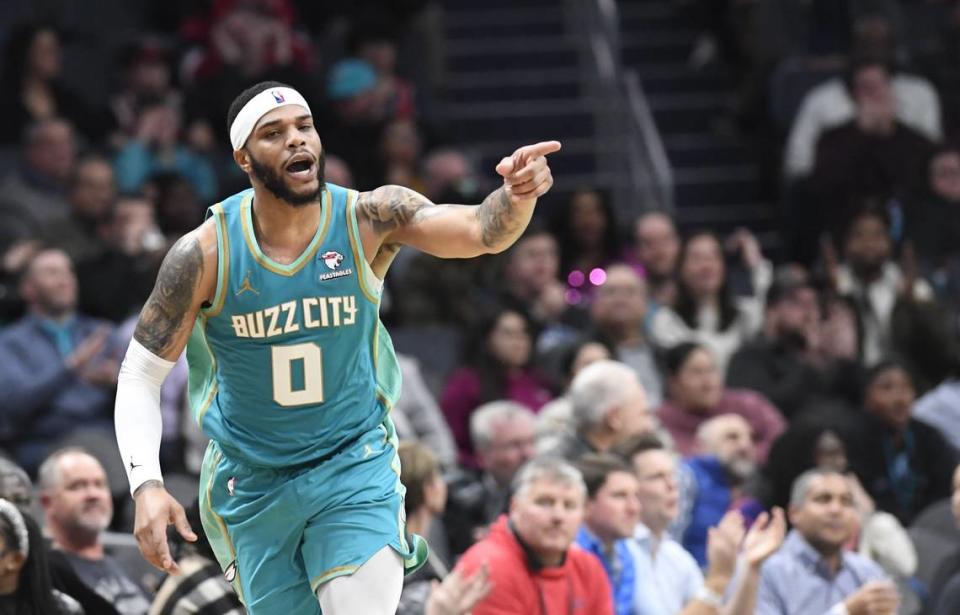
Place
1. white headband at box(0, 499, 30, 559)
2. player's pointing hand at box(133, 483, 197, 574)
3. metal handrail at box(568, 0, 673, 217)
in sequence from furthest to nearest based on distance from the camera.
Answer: metal handrail at box(568, 0, 673, 217) < white headband at box(0, 499, 30, 559) < player's pointing hand at box(133, 483, 197, 574)

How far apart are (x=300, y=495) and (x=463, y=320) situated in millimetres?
5300

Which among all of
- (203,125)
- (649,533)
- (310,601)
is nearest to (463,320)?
(203,125)

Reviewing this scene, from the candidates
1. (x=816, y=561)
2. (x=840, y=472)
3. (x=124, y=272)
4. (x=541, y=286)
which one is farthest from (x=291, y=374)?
(x=541, y=286)

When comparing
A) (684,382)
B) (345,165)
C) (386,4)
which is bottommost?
(684,382)

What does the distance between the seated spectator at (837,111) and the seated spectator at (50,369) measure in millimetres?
4748

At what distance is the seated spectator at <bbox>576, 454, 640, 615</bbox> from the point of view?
256 inches

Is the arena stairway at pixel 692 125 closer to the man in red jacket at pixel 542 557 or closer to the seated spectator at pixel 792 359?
the seated spectator at pixel 792 359

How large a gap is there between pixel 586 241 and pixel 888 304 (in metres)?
1.74

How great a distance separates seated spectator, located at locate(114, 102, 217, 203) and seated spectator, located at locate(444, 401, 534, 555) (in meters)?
2.91

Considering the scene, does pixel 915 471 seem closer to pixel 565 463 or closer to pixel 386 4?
pixel 565 463

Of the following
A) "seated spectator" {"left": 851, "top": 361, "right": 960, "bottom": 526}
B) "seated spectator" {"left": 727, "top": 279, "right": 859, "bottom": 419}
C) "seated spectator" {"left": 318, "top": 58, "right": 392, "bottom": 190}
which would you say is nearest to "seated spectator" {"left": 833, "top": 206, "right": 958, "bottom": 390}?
"seated spectator" {"left": 727, "top": 279, "right": 859, "bottom": 419}

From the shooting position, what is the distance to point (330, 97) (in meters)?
11.0

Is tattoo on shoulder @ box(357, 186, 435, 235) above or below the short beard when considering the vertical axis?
below

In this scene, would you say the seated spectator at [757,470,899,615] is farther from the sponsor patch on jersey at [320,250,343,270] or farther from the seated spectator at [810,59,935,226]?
the seated spectator at [810,59,935,226]
